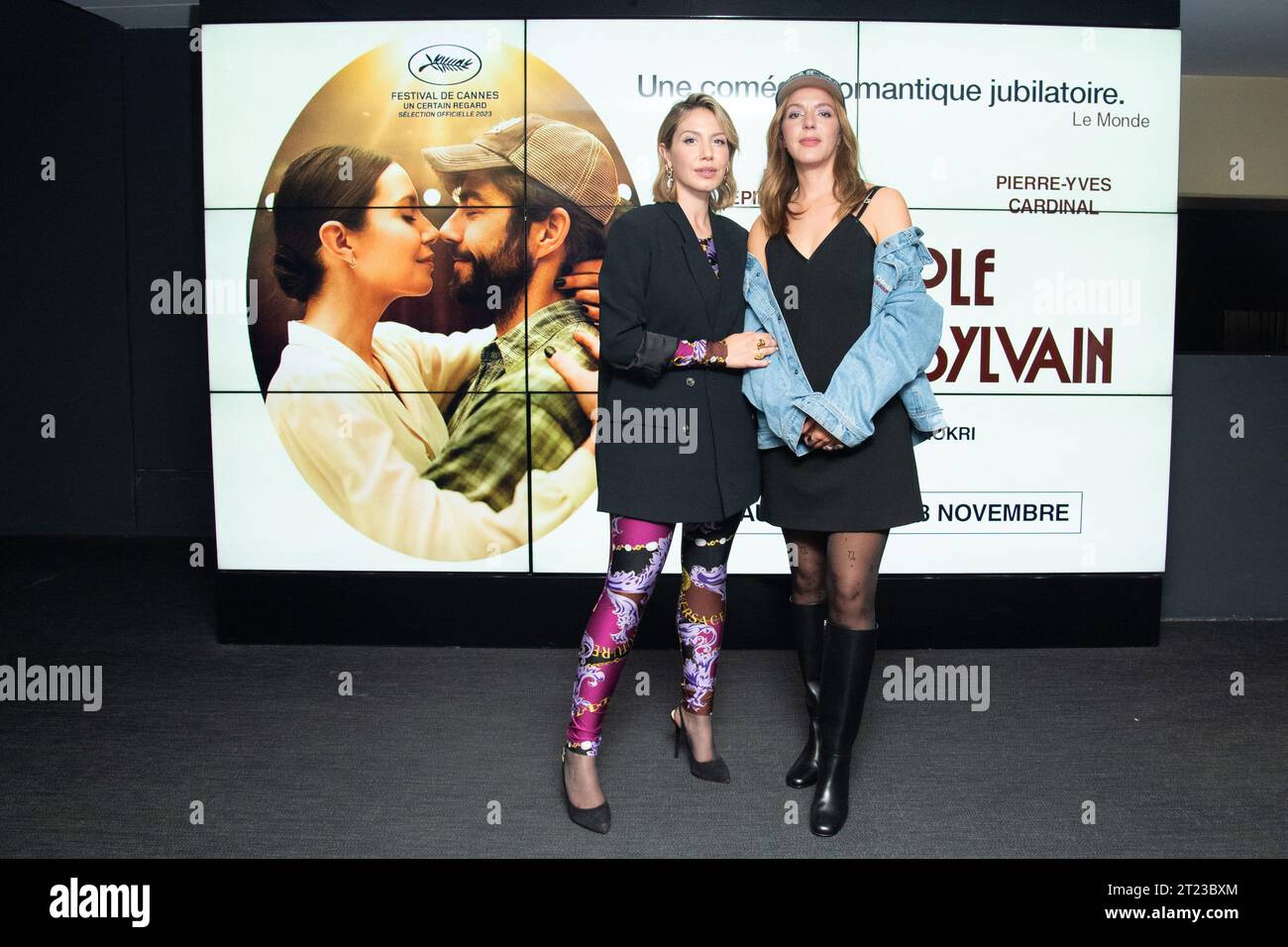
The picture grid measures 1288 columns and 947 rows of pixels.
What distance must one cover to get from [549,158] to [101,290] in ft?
13.3

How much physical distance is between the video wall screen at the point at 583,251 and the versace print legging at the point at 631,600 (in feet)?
4.61

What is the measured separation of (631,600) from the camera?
251cm

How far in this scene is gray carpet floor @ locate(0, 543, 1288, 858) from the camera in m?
2.53

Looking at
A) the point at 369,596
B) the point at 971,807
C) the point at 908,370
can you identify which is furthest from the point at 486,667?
the point at 908,370

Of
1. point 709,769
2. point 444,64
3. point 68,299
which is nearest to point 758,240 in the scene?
point 709,769

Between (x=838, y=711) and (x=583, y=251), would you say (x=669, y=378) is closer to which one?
(x=838, y=711)

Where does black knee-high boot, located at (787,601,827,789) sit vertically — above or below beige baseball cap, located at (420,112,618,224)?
below

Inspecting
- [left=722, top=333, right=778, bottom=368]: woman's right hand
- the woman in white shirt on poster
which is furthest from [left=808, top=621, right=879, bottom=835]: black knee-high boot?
the woman in white shirt on poster

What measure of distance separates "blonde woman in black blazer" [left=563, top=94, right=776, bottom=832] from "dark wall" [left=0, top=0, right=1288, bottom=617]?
184 inches

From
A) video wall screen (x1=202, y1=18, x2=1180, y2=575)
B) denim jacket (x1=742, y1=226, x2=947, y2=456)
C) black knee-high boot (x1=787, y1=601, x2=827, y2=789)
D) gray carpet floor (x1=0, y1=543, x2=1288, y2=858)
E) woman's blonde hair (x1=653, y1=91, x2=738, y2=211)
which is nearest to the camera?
denim jacket (x1=742, y1=226, x2=947, y2=456)

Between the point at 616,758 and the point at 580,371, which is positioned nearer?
the point at 616,758

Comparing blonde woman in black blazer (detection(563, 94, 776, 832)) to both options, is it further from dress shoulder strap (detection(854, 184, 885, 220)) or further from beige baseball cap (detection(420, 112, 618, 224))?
beige baseball cap (detection(420, 112, 618, 224))

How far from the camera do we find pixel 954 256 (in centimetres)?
402

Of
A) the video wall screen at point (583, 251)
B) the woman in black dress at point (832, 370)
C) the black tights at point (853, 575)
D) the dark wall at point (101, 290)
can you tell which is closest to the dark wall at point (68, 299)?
the dark wall at point (101, 290)
